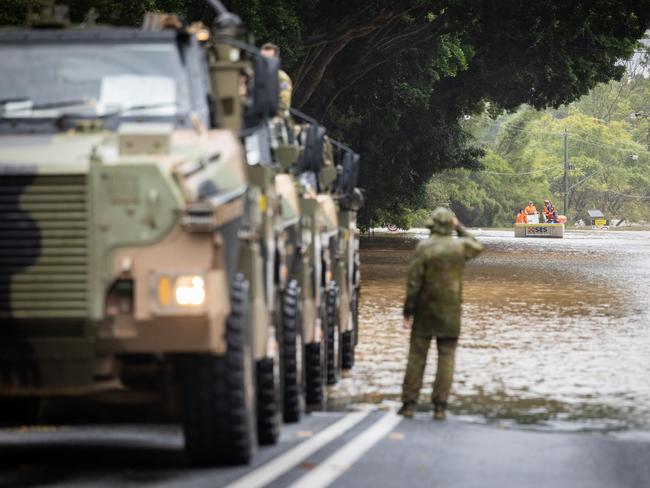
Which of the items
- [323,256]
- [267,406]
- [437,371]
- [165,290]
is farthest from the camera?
[323,256]

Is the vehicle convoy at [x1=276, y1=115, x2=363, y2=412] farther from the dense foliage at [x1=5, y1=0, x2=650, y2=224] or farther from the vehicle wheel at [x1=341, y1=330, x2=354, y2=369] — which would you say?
the dense foliage at [x1=5, y1=0, x2=650, y2=224]

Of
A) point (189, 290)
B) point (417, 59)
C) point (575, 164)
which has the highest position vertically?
point (417, 59)

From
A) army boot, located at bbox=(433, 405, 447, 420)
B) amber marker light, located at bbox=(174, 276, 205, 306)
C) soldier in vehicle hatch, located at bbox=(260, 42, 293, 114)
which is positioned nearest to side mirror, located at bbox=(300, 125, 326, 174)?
soldier in vehicle hatch, located at bbox=(260, 42, 293, 114)

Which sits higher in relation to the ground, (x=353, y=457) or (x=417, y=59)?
(x=417, y=59)

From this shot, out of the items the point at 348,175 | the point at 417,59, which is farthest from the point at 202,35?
the point at 417,59

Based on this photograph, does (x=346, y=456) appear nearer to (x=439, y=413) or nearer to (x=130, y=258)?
(x=130, y=258)

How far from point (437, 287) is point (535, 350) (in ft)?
20.9

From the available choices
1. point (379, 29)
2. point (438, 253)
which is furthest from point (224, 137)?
point (379, 29)

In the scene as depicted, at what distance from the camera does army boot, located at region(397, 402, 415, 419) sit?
13.5m

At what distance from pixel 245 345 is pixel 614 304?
1899 centimetres

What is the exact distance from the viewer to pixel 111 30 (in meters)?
11.3

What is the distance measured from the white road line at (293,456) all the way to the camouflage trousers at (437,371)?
41cm

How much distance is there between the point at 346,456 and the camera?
10.9m

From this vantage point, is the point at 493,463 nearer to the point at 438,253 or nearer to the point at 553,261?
the point at 438,253
